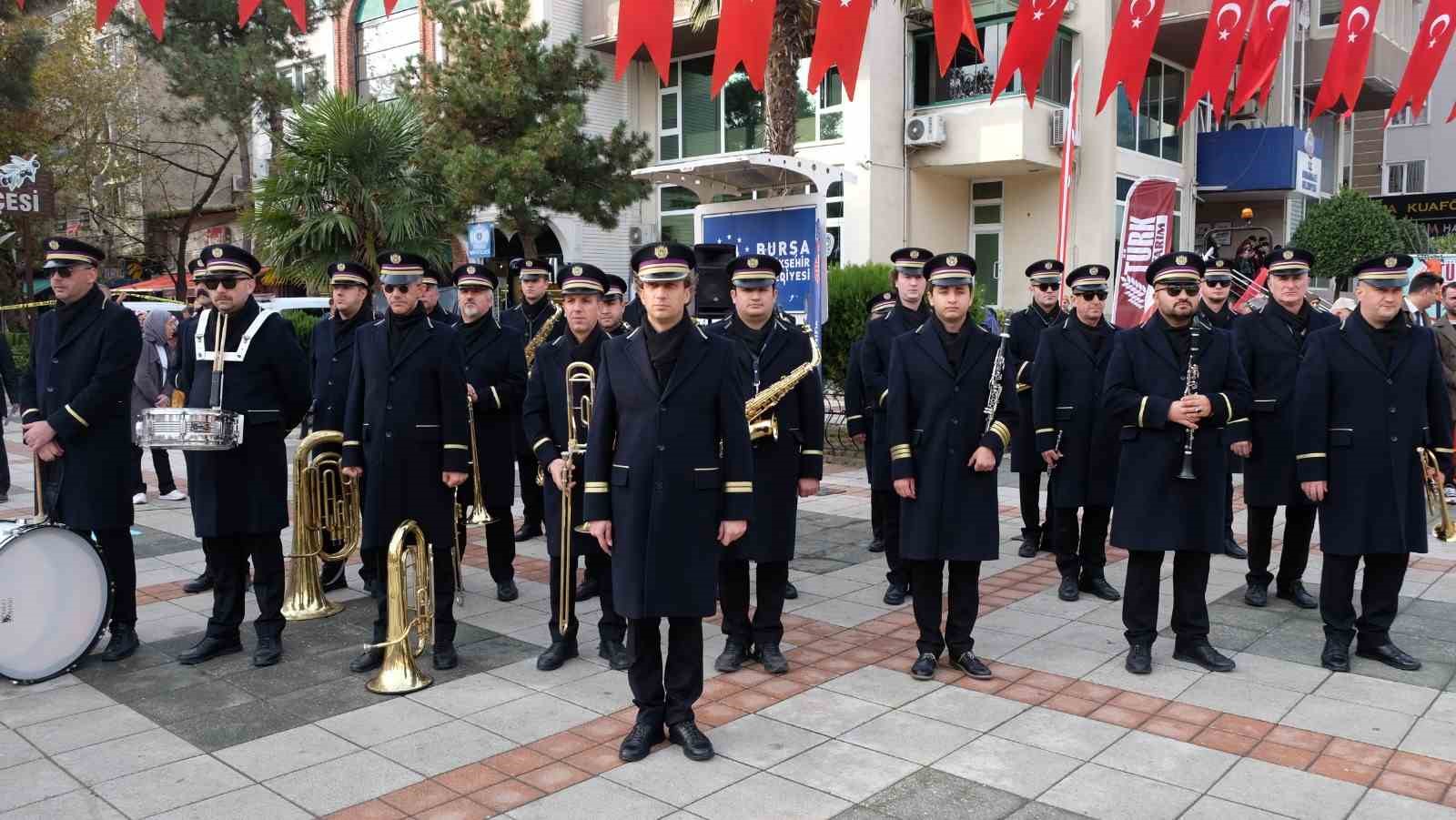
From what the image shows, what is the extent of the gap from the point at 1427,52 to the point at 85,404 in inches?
275

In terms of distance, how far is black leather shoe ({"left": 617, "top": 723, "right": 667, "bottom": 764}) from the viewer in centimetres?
460

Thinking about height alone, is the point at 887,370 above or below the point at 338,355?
below

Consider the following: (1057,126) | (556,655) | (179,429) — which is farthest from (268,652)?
(1057,126)

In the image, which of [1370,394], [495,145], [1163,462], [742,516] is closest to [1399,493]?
[1370,394]

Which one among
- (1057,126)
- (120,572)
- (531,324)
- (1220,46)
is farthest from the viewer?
(1057,126)

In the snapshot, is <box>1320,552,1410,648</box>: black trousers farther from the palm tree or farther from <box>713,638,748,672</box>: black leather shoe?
the palm tree

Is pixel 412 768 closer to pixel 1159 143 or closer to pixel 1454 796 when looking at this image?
pixel 1454 796

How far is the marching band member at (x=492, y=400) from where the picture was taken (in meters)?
7.36

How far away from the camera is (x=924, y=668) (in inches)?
222

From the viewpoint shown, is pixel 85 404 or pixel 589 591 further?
pixel 589 591

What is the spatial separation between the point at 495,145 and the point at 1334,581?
15431 millimetres

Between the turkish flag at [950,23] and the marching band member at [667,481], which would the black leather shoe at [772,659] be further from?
the turkish flag at [950,23]

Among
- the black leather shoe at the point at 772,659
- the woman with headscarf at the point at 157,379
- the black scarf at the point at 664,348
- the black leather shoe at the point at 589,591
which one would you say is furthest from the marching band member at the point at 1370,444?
the woman with headscarf at the point at 157,379

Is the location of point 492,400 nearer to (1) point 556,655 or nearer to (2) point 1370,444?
(1) point 556,655
